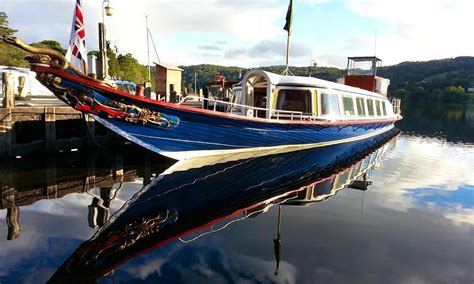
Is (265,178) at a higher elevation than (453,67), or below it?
below

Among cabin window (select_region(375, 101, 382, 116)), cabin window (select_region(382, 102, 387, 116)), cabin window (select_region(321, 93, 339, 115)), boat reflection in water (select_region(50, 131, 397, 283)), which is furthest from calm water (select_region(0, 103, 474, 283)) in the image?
cabin window (select_region(382, 102, 387, 116))

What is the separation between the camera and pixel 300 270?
612 cm

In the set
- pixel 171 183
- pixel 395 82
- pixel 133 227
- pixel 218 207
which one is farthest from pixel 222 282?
pixel 395 82

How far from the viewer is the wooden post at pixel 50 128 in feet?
46.6

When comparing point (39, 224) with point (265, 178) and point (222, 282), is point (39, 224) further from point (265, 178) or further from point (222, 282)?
point (265, 178)

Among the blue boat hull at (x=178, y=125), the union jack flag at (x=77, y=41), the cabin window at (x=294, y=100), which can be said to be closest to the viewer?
the union jack flag at (x=77, y=41)

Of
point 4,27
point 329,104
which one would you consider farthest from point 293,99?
point 4,27

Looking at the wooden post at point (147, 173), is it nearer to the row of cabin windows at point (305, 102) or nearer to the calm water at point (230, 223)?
the calm water at point (230, 223)

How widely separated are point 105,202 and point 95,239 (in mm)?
2554

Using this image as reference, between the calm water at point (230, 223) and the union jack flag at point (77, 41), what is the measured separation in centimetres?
385

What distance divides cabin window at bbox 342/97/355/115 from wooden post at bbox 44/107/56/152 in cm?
1385

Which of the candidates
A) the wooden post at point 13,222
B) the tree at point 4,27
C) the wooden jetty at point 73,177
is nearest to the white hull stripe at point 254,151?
the wooden jetty at point 73,177

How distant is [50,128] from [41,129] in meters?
0.57

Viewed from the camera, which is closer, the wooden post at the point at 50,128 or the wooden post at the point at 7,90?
the wooden post at the point at 7,90
